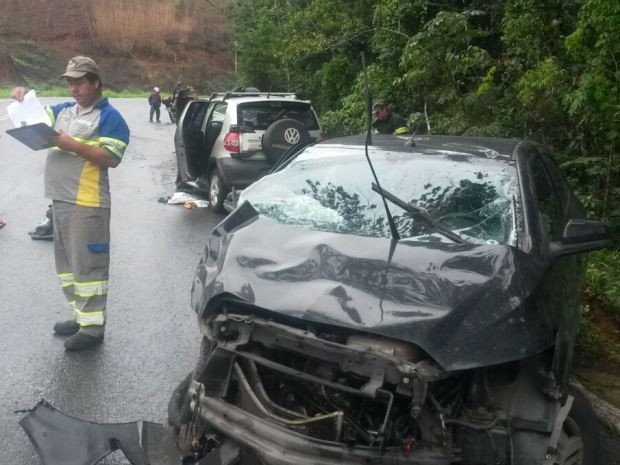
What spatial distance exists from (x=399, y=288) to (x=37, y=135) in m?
2.81

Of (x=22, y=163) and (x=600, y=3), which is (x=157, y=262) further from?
(x=22, y=163)

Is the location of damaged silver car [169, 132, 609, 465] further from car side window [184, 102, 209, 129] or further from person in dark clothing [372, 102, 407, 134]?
car side window [184, 102, 209, 129]

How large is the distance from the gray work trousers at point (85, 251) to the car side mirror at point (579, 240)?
308cm

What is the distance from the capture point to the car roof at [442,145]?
14.1 ft

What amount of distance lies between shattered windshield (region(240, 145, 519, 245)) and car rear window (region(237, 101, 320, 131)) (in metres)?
5.77

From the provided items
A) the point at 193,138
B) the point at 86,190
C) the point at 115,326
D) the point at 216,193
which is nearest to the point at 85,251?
the point at 86,190

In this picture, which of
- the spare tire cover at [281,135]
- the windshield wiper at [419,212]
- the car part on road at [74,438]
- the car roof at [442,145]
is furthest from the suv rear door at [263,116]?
the car part on road at [74,438]

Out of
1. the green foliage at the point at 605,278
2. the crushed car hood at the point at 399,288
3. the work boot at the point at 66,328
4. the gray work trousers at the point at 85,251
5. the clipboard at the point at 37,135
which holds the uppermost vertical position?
the clipboard at the point at 37,135

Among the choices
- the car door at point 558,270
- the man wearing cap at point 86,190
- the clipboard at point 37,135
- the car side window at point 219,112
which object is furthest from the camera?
the car side window at point 219,112

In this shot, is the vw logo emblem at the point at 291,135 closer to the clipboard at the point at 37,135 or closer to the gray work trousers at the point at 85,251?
the gray work trousers at the point at 85,251

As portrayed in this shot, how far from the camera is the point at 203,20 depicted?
65.3m

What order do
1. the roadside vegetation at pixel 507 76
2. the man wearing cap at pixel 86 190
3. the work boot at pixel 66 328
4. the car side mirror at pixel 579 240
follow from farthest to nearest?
the roadside vegetation at pixel 507 76
the work boot at pixel 66 328
the man wearing cap at pixel 86 190
the car side mirror at pixel 579 240

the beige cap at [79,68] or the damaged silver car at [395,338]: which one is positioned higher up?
the beige cap at [79,68]

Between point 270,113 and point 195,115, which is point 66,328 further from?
point 270,113
